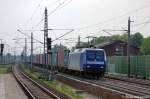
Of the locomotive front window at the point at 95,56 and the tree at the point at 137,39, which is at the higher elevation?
the tree at the point at 137,39

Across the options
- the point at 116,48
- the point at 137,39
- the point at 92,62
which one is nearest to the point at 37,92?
the point at 92,62

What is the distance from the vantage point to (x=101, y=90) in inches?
925

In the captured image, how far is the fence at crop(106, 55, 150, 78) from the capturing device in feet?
142

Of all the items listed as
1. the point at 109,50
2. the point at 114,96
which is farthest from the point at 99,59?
the point at 109,50

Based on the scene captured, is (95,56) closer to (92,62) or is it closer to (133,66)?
(92,62)

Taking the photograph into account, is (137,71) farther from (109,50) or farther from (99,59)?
(109,50)

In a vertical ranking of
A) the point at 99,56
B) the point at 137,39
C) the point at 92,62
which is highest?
the point at 137,39

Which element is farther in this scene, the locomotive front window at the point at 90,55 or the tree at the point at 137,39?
the tree at the point at 137,39

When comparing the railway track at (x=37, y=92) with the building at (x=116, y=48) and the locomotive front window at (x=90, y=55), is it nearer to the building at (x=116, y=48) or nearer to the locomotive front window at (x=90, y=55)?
the locomotive front window at (x=90, y=55)

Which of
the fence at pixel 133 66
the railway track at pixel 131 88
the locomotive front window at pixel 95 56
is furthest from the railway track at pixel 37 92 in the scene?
the fence at pixel 133 66

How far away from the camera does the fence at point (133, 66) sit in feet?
142

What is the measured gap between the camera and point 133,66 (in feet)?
155

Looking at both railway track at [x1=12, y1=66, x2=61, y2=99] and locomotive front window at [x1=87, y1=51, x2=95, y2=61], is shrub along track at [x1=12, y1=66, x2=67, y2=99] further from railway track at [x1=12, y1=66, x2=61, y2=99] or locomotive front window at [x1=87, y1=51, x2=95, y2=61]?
locomotive front window at [x1=87, y1=51, x2=95, y2=61]

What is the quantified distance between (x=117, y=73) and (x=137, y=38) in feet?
280
